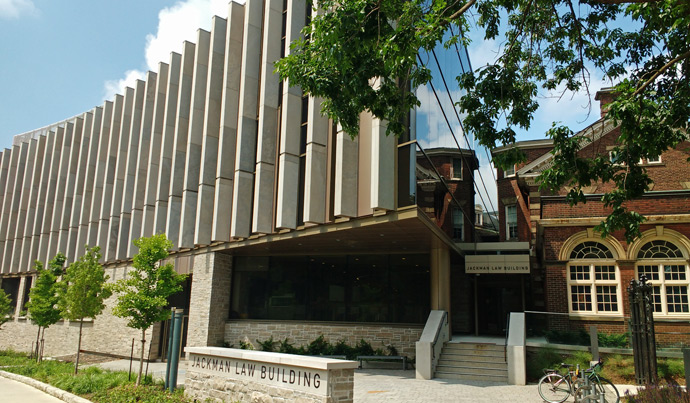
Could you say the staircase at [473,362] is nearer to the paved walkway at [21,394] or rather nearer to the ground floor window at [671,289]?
the ground floor window at [671,289]

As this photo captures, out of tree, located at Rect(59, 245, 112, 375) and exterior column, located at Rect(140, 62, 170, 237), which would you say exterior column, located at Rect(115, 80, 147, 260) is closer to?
exterior column, located at Rect(140, 62, 170, 237)

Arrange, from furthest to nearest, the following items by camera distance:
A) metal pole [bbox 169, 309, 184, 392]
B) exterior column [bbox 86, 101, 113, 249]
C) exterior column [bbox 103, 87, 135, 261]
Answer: exterior column [bbox 86, 101, 113, 249]
exterior column [bbox 103, 87, 135, 261]
metal pole [bbox 169, 309, 184, 392]

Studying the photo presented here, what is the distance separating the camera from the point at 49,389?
16.7m

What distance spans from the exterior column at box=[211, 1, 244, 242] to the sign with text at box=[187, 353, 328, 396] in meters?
8.73

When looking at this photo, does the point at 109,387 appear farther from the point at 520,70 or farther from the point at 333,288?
the point at 520,70

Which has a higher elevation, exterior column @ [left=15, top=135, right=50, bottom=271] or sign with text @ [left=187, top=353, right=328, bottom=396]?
exterior column @ [left=15, top=135, right=50, bottom=271]

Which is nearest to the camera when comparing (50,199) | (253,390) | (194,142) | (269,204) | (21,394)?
(253,390)

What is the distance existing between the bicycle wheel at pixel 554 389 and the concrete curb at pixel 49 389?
38.8 feet

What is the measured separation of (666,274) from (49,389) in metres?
20.9

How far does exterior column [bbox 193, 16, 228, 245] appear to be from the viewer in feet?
74.9

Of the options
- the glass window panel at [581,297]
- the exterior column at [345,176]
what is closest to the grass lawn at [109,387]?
the exterior column at [345,176]

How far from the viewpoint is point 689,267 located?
1809cm

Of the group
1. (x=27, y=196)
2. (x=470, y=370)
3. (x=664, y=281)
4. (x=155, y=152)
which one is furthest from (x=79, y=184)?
(x=664, y=281)

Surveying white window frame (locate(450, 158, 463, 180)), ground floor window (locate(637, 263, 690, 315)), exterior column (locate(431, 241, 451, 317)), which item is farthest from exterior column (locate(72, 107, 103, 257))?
ground floor window (locate(637, 263, 690, 315))
